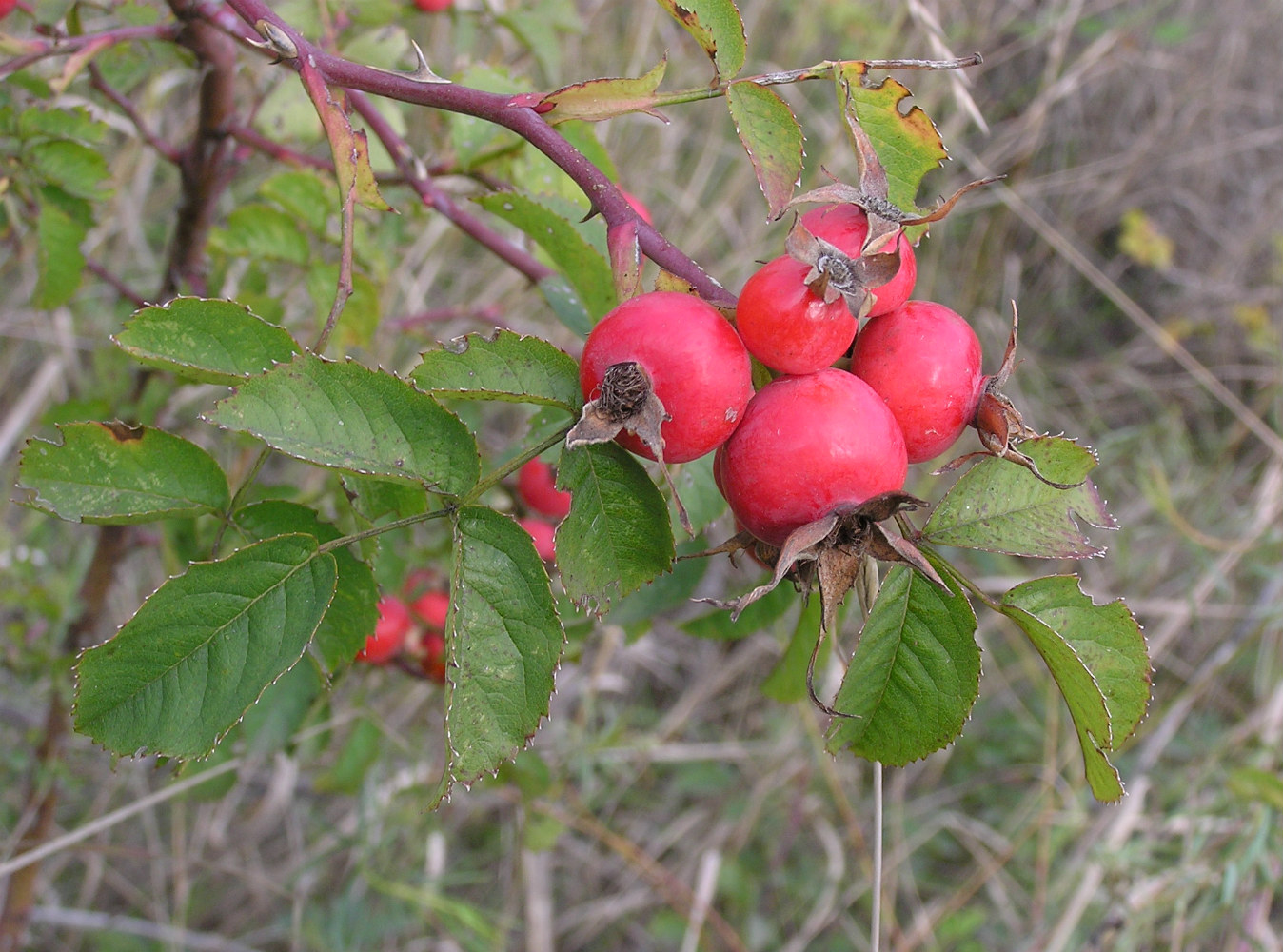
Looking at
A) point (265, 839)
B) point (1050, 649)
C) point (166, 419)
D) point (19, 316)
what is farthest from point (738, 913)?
point (19, 316)

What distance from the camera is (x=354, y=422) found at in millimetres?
743

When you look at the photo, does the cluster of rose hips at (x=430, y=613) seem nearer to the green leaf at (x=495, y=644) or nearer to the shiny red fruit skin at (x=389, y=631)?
the shiny red fruit skin at (x=389, y=631)

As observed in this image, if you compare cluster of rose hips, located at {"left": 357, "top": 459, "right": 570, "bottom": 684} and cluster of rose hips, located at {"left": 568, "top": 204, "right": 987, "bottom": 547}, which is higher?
cluster of rose hips, located at {"left": 568, "top": 204, "right": 987, "bottom": 547}

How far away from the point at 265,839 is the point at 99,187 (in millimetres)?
1883

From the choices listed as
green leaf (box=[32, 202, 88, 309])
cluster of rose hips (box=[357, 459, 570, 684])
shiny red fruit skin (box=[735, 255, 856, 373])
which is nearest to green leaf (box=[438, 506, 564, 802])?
shiny red fruit skin (box=[735, 255, 856, 373])

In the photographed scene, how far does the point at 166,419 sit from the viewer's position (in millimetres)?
1571

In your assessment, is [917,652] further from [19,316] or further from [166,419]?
[19,316]

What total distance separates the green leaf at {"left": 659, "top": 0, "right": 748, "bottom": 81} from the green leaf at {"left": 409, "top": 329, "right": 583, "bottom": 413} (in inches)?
10.8

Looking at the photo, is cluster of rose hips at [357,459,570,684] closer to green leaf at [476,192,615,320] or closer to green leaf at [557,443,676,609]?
green leaf at [476,192,615,320]

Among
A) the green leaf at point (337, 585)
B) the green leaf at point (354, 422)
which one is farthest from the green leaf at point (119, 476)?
the green leaf at point (354, 422)

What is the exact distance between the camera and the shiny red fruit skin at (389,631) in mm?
1455

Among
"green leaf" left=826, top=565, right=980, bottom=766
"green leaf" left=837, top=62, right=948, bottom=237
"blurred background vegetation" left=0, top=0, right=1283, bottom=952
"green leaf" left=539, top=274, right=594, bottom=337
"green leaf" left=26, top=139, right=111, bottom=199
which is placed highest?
"green leaf" left=837, top=62, right=948, bottom=237

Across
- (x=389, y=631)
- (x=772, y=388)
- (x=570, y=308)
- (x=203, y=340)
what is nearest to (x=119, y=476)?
(x=203, y=340)

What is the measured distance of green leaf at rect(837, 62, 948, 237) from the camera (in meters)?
0.79
